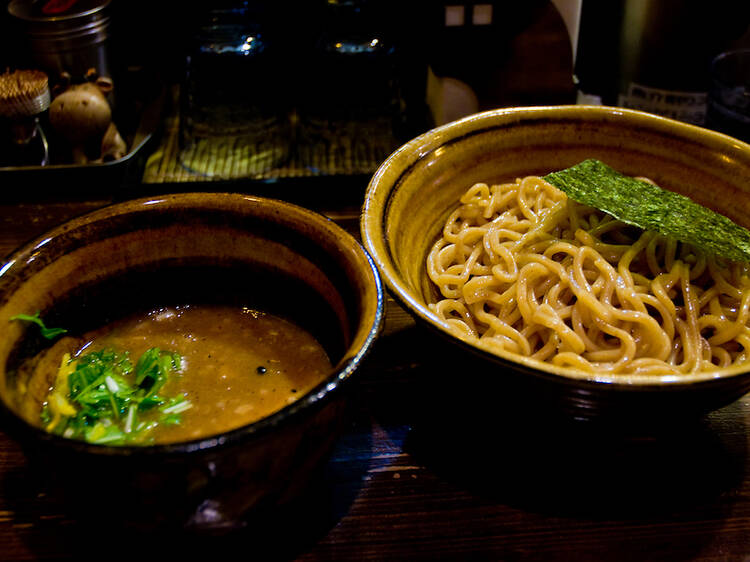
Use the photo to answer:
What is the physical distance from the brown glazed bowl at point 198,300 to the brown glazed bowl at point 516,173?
0.16m

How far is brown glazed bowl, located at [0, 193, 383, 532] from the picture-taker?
1044mm

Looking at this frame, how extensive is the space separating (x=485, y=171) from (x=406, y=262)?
57 centimetres

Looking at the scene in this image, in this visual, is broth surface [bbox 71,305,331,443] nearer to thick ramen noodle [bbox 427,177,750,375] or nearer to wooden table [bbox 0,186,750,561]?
wooden table [bbox 0,186,750,561]

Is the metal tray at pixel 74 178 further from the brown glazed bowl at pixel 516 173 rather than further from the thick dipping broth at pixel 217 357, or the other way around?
the brown glazed bowl at pixel 516 173

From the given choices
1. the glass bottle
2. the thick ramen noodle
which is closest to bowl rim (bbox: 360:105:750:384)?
the thick ramen noodle

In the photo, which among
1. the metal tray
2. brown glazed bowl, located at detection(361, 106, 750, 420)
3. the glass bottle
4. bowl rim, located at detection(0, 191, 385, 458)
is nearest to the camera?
bowl rim, located at detection(0, 191, 385, 458)

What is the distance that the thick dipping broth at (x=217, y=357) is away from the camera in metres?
1.40

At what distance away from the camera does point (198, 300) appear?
5.63 ft

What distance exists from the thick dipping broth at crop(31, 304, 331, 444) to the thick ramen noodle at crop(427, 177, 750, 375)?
0.41 metres

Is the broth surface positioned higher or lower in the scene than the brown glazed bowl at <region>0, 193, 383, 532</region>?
lower

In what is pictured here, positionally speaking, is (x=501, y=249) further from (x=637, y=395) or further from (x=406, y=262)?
(x=637, y=395)

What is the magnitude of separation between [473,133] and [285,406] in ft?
4.08

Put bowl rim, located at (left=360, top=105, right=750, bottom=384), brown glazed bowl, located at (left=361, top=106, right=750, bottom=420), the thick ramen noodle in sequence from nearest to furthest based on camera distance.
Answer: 1. bowl rim, located at (left=360, top=105, right=750, bottom=384)
2. brown glazed bowl, located at (left=361, top=106, right=750, bottom=420)
3. the thick ramen noodle

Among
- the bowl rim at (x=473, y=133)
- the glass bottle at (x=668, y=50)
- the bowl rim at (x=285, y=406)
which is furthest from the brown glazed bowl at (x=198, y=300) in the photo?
the glass bottle at (x=668, y=50)
